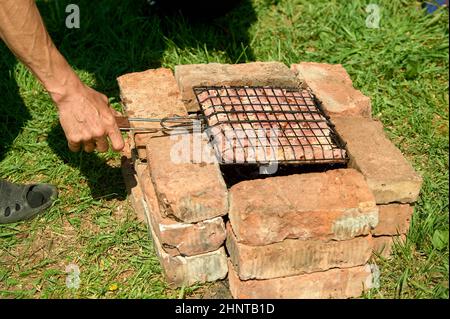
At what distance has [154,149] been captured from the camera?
10.2 feet

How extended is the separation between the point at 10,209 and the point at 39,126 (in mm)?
792

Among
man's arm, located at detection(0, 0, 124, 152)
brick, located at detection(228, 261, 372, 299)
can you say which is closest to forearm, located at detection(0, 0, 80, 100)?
man's arm, located at detection(0, 0, 124, 152)

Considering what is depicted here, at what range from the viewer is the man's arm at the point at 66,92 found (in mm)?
2852

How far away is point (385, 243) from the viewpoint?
3164 mm

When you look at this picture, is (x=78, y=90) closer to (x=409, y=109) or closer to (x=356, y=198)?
(x=356, y=198)

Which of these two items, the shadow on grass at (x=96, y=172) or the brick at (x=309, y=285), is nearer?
the brick at (x=309, y=285)

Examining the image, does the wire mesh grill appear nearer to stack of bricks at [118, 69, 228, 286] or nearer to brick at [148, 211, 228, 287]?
stack of bricks at [118, 69, 228, 286]

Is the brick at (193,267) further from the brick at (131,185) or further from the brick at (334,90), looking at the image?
the brick at (334,90)

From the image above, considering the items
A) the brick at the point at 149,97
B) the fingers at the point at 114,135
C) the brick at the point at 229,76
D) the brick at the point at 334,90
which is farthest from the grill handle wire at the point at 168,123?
the brick at the point at 334,90

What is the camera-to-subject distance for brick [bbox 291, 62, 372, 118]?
3.41m

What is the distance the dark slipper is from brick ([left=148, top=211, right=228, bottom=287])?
34.5 inches

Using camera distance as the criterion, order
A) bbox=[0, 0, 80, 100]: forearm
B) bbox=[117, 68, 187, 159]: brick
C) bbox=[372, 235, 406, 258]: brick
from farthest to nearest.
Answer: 1. bbox=[117, 68, 187, 159]: brick
2. bbox=[372, 235, 406, 258]: brick
3. bbox=[0, 0, 80, 100]: forearm

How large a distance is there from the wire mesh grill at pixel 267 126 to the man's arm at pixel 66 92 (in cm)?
53
